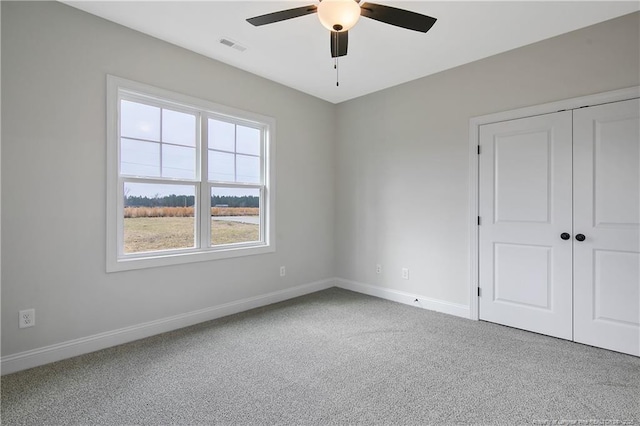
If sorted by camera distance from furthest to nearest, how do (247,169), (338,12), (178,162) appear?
1. (247,169)
2. (178,162)
3. (338,12)

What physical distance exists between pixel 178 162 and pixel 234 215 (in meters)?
0.84

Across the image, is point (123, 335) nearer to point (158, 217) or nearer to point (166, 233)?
point (166, 233)

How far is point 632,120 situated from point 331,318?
3164mm

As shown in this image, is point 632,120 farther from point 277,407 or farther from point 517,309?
point 277,407

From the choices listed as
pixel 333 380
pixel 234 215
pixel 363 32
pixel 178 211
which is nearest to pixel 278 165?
pixel 234 215

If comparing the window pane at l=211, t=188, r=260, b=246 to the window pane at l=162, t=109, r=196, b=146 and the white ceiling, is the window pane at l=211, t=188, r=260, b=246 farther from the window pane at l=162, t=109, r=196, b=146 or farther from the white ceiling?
the white ceiling

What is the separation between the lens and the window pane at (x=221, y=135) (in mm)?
3451

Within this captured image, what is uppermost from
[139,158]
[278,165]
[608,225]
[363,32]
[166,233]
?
[363,32]

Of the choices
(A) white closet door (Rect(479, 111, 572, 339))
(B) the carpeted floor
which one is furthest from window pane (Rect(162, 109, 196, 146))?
(A) white closet door (Rect(479, 111, 572, 339))

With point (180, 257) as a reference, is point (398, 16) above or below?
above

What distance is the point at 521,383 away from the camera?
7.04 ft

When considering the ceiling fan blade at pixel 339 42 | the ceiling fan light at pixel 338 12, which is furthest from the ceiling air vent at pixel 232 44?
the ceiling fan light at pixel 338 12

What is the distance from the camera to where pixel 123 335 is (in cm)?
274

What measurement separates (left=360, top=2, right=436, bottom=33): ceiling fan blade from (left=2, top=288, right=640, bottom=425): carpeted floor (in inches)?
91.9
